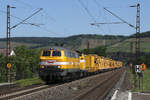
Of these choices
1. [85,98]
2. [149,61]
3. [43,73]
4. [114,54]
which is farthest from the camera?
[149,61]

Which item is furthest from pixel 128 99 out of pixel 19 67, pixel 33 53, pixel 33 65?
pixel 33 53

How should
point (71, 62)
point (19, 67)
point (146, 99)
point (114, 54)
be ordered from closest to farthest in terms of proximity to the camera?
point (146, 99) → point (71, 62) → point (19, 67) → point (114, 54)

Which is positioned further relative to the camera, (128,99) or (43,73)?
(43,73)

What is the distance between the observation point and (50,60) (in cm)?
2617

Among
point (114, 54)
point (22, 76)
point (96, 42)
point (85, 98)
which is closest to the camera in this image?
point (85, 98)

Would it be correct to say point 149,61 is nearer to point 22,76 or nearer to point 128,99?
point 22,76

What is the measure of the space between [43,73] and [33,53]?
6349 cm

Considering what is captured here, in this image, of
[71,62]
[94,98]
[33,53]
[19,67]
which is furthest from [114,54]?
[94,98]

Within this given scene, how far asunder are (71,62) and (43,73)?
14.7 feet

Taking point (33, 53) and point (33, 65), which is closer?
point (33, 65)

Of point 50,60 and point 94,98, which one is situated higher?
point 50,60

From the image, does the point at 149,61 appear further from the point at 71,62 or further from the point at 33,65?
the point at 71,62

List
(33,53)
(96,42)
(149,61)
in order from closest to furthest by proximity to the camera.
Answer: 1. (96,42)
2. (33,53)
3. (149,61)

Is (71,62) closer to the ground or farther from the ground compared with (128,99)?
farther from the ground
